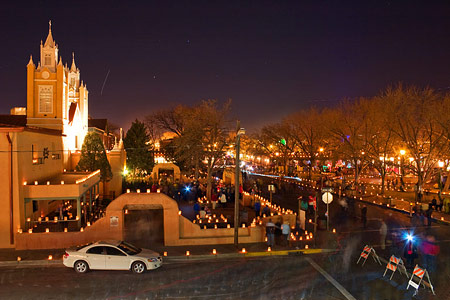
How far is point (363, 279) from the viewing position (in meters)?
11.7

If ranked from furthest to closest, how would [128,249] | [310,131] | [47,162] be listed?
[310,131] → [47,162] → [128,249]

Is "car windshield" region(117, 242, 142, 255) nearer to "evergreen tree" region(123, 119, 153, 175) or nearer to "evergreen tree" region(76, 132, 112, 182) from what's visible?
"evergreen tree" region(76, 132, 112, 182)

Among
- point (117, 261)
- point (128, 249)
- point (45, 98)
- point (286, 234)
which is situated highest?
point (45, 98)

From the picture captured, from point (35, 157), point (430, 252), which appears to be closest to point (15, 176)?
point (35, 157)

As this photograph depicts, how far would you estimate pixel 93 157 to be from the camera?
26516mm

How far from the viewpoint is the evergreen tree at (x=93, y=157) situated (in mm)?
26266

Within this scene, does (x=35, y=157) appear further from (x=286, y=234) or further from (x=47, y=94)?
(x=286, y=234)

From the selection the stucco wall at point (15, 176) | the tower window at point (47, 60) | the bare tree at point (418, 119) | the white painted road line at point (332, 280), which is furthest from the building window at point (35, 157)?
the bare tree at point (418, 119)

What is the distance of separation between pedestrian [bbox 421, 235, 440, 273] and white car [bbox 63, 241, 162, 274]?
10.6m

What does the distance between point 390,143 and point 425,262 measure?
1051 inches

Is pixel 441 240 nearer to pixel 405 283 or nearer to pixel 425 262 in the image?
pixel 425 262

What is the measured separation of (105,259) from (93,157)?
15870 millimetres

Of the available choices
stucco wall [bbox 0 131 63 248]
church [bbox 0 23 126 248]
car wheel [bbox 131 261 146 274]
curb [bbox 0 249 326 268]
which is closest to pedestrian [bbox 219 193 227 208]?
church [bbox 0 23 126 248]

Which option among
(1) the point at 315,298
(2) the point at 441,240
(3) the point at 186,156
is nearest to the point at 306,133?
(3) the point at 186,156
